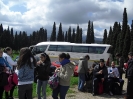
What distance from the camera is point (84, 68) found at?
998 centimetres

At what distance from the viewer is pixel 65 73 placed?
546 cm

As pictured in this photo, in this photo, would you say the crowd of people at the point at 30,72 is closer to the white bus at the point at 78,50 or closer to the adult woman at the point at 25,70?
the adult woman at the point at 25,70

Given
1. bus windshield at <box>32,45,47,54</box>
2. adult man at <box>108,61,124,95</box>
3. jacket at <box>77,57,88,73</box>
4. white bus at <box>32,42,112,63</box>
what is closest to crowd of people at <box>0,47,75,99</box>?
jacket at <box>77,57,88,73</box>

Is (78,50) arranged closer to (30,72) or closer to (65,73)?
(65,73)

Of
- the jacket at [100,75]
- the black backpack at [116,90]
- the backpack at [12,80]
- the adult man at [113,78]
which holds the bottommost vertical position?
the black backpack at [116,90]

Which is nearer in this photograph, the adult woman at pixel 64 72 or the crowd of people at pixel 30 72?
the crowd of people at pixel 30 72

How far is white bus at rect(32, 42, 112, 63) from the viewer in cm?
2388

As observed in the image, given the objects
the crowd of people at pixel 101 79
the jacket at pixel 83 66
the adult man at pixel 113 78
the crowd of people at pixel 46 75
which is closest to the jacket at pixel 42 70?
the crowd of people at pixel 46 75

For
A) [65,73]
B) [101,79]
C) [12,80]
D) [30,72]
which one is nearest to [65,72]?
[65,73]

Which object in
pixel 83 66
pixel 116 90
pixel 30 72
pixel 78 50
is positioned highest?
pixel 30 72

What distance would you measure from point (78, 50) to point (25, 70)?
67.4 feet

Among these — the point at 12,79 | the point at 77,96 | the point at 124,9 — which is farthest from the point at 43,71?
the point at 124,9

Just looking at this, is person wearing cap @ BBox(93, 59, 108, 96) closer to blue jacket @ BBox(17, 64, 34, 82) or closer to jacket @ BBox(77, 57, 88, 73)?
jacket @ BBox(77, 57, 88, 73)

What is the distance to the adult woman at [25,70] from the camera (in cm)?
463
